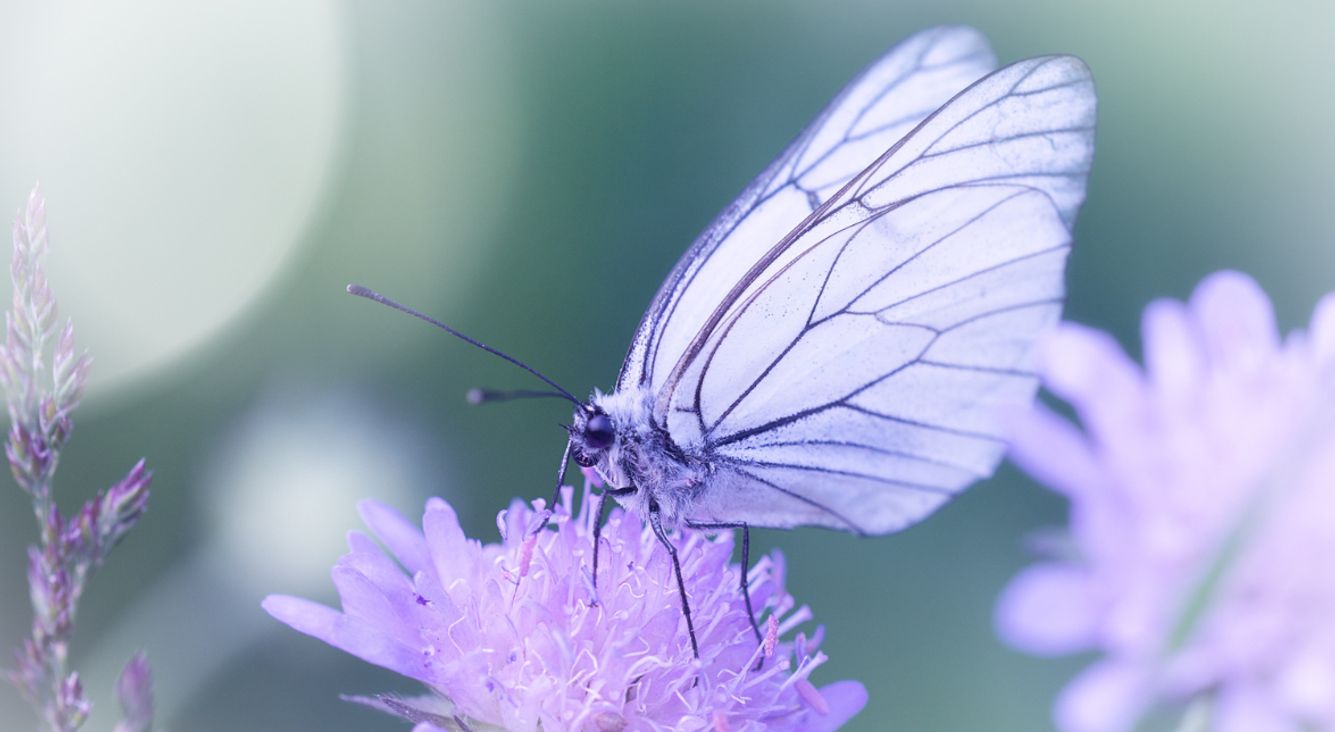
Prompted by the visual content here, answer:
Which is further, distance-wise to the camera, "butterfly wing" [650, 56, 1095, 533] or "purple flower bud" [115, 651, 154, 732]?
"butterfly wing" [650, 56, 1095, 533]

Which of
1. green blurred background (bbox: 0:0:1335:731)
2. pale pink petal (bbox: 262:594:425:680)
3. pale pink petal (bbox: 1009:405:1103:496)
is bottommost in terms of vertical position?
pale pink petal (bbox: 262:594:425:680)

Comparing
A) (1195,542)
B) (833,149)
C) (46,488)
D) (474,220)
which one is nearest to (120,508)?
(46,488)

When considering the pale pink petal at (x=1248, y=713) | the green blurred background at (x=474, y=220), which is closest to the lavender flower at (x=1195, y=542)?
the pale pink petal at (x=1248, y=713)

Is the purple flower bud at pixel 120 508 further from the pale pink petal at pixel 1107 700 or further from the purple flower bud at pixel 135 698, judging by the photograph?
the pale pink petal at pixel 1107 700

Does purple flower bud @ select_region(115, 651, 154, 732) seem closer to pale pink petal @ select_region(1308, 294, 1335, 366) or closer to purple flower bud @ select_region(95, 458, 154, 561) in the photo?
purple flower bud @ select_region(95, 458, 154, 561)

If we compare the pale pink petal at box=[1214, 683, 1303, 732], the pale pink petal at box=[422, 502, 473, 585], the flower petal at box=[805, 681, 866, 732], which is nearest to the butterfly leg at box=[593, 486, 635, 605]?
the pale pink petal at box=[422, 502, 473, 585]

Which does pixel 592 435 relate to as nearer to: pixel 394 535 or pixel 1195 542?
pixel 394 535
